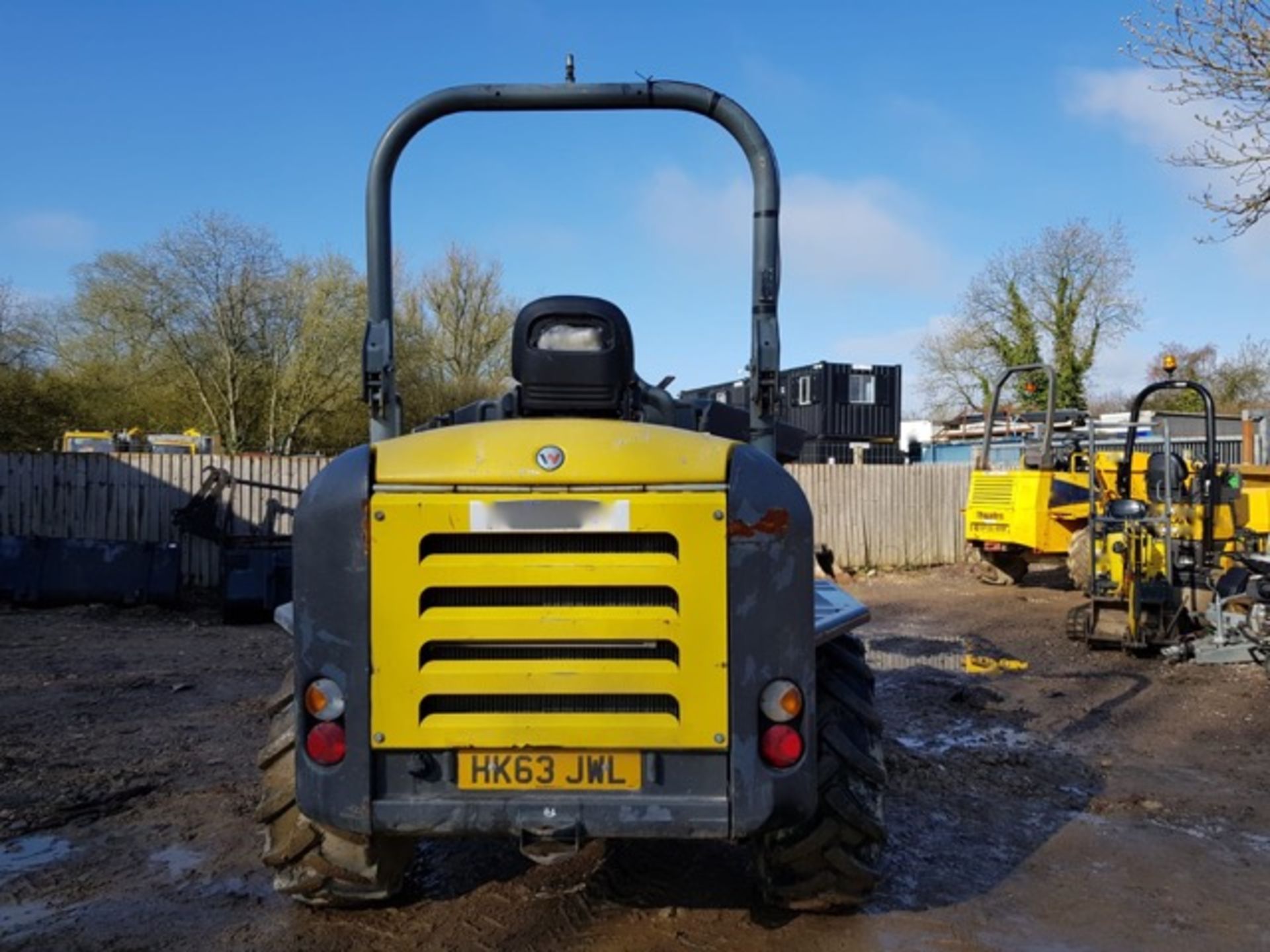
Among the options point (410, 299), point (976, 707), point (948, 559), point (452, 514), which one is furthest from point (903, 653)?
point (410, 299)

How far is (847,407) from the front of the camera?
34531 millimetres

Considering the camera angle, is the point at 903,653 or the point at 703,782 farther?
the point at 903,653

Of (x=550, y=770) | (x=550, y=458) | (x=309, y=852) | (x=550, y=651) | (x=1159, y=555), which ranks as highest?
(x=550, y=458)

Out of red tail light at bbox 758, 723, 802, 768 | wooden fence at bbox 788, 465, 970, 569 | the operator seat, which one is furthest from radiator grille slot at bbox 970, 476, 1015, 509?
red tail light at bbox 758, 723, 802, 768

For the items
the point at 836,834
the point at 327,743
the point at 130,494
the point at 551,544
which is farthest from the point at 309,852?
the point at 130,494

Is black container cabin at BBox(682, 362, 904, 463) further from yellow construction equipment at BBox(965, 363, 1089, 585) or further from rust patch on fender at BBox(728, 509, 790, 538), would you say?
rust patch on fender at BBox(728, 509, 790, 538)

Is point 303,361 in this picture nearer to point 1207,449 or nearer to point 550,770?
point 1207,449

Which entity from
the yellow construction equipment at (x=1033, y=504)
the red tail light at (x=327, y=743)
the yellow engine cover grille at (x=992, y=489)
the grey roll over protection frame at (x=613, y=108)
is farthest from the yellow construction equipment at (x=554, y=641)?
the yellow engine cover grille at (x=992, y=489)

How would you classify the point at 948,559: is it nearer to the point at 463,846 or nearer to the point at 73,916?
the point at 463,846

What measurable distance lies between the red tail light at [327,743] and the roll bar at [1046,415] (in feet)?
34.5

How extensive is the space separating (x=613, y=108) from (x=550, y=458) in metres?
1.73

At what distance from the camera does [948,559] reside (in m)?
20.3

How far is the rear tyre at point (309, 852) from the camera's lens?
372cm

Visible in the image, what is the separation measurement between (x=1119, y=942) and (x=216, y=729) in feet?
18.5
